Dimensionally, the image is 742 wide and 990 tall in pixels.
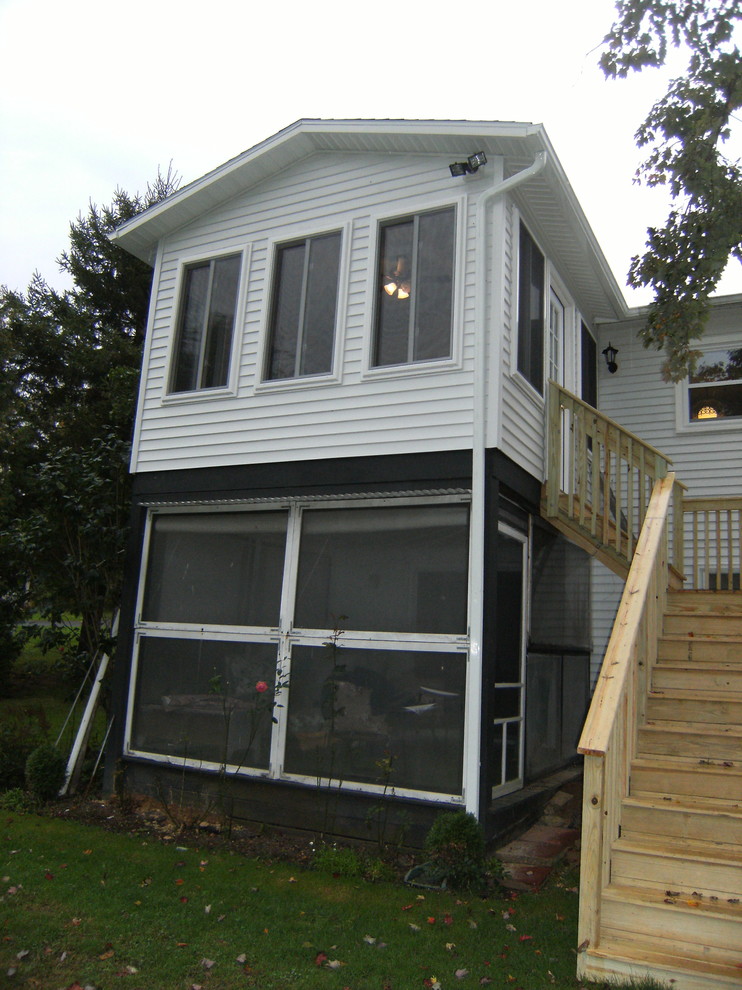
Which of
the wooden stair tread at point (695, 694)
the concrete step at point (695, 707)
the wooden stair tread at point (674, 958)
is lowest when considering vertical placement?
the wooden stair tread at point (674, 958)

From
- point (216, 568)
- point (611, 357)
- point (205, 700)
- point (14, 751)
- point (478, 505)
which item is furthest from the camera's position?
point (611, 357)

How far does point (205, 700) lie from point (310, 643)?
1.32 metres

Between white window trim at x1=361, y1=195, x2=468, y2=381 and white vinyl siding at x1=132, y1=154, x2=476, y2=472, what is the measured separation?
0.04 feet

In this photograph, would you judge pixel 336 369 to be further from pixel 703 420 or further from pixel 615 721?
pixel 703 420

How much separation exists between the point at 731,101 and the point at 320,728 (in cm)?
716

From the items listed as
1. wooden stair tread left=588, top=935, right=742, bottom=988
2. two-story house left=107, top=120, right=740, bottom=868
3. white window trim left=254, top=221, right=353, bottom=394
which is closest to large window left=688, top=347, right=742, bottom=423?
two-story house left=107, top=120, right=740, bottom=868

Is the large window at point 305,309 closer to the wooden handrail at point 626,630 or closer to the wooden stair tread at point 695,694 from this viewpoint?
the wooden handrail at point 626,630

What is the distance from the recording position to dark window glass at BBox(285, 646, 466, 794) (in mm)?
6000

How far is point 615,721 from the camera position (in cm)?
409

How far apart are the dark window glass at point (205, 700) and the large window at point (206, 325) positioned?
2704 millimetres

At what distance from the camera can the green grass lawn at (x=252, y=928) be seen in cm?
394

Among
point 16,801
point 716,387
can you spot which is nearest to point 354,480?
point 16,801

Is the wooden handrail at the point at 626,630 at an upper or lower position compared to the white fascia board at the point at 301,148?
lower

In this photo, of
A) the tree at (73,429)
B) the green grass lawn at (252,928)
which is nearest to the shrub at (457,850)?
the green grass lawn at (252,928)
